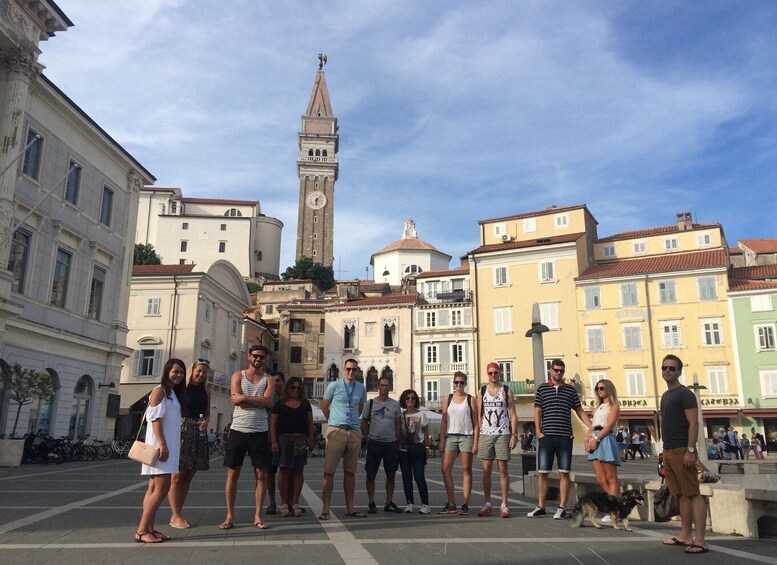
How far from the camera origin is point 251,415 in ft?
23.9

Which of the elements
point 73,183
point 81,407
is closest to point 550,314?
point 81,407

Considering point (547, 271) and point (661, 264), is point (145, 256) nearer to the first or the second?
point (547, 271)

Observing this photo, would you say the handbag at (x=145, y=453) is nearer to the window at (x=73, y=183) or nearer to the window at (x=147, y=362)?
the window at (x=73, y=183)

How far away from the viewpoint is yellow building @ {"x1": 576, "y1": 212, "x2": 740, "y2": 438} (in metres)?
39.3

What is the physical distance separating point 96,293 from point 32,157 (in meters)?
6.44

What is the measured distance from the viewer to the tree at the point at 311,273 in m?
92.7

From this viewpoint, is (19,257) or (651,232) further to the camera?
(651,232)

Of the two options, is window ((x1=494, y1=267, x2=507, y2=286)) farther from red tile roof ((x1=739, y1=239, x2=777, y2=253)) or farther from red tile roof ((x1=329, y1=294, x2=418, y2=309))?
red tile roof ((x1=739, y1=239, x2=777, y2=253))

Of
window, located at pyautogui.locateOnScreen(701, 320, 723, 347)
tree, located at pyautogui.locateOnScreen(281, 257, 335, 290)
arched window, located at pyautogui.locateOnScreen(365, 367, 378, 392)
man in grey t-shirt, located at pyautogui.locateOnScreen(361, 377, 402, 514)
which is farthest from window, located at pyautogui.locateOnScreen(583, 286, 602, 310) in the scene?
tree, located at pyautogui.locateOnScreen(281, 257, 335, 290)

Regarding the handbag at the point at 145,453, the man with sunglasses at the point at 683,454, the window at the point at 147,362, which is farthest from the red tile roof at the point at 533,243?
the handbag at the point at 145,453

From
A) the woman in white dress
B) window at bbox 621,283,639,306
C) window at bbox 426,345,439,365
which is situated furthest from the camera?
window at bbox 426,345,439,365

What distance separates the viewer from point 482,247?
49.7 meters

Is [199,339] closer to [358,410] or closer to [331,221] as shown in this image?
[358,410]

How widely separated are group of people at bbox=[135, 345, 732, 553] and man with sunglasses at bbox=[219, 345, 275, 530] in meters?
0.01
